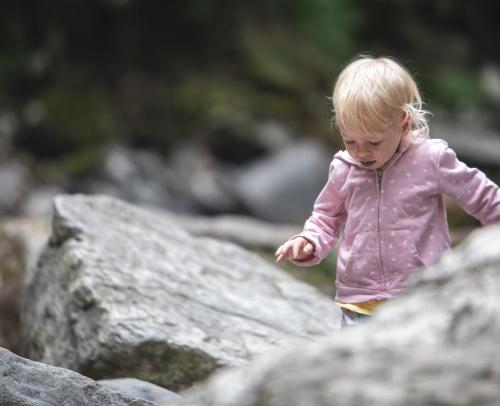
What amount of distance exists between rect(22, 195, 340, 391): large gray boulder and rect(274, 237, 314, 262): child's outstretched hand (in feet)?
2.45

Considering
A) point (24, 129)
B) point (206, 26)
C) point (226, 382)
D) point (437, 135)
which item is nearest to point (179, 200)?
point (24, 129)

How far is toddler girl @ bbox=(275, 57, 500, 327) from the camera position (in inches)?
113

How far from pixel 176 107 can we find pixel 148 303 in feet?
26.8

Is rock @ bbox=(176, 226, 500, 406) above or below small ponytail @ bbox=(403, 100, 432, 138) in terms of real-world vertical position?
below

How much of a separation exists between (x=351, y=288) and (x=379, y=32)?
14.9 meters

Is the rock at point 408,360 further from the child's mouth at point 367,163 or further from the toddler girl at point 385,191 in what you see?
the child's mouth at point 367,163

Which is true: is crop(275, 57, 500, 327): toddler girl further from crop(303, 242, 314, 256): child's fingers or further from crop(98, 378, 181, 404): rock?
crop(98, 378, 181, 404): rock

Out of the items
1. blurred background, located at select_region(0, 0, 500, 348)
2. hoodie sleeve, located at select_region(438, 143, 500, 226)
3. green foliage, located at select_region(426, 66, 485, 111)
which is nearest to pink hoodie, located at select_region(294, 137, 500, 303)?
hoodie sleeve, located at select_region(438, 143, 500, 226)

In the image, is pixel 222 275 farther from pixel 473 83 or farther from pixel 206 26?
pixel 473 83

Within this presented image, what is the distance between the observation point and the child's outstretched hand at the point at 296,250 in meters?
2.95

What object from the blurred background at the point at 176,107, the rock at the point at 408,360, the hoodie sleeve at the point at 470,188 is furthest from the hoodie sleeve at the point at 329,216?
the blurred background at the point at 176,107

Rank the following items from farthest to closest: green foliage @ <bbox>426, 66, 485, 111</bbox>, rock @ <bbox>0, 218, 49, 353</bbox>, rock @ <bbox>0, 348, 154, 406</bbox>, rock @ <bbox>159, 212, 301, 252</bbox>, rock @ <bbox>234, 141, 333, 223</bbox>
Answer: green foliage @ <bbox>426, 66, 485, 111</bbox> < rock @ <bbox>234, 141, 333, 223</bbox> < rock @ <bbox>159, 212, 301, 252</bbox> < rock @ <bbox>0, 218, 49, 353</bbox> < rock @ <bbox>0, 348, 154, 406</bbox>

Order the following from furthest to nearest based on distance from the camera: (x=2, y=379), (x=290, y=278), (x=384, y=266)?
1. (x=290, y=278)
2. (x=384, y=266)
3. (x=2, y=379)

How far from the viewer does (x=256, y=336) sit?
383 centimetres
